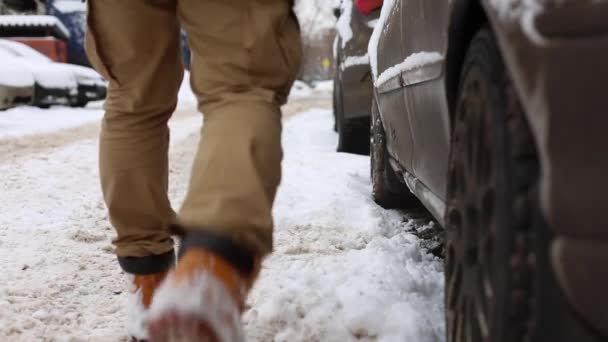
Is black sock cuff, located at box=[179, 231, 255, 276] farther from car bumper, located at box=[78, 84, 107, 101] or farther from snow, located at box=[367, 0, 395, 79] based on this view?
car bumper, located at box=[78, 84, 107, 101]

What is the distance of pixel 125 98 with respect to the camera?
5.13ft

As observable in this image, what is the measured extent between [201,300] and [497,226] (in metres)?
0.48

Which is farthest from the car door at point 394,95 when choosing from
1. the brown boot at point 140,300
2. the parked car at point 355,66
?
the parked car at point 355,66

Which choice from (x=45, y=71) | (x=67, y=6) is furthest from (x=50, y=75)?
(x=67, y=6)

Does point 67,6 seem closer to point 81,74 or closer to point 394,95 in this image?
point 81,74

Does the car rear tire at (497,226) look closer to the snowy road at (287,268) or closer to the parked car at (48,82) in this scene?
the snowy road at (287,268)

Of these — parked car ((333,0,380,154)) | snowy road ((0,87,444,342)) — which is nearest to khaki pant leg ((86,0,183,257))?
snowy road ((0,87,444,342))

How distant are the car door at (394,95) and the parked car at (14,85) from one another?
285 inches

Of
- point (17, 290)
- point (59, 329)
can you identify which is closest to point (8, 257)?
point (17, 290)

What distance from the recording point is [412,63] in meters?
1.89

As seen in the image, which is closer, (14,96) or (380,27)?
(380,27)

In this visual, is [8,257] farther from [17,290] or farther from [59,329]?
[59,329]

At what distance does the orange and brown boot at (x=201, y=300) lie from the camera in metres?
0.96

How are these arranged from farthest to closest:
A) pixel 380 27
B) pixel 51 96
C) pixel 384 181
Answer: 1. pixel 51 96
2. pixel 384 181
3. pixel 380 27
